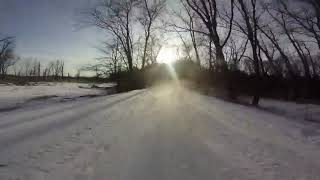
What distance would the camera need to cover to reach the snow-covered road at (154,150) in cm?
622

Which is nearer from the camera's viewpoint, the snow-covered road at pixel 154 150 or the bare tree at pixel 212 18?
the snow-covered road at pixel 154 150

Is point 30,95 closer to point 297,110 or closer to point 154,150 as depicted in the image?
point 297,110

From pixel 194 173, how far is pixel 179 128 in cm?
420

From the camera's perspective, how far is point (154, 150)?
304 inches

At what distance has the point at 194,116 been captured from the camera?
13102 mm

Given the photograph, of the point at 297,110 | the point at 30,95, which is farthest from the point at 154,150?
the point at 297,110

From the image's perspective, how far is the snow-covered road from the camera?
20.4 feet

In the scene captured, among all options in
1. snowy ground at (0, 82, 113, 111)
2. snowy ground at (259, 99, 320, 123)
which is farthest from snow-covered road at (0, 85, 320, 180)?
snowy ground at (259, 99, 320, 123)

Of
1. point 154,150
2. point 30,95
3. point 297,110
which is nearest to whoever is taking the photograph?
point 154,150

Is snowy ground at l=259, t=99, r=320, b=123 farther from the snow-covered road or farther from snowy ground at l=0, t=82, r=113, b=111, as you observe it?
the snow-covered road

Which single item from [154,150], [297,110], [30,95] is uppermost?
[154,150]

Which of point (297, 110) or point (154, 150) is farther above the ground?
point (154, 150)

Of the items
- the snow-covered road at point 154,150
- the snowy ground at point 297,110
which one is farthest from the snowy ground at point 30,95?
the snowy ground at point 297,110

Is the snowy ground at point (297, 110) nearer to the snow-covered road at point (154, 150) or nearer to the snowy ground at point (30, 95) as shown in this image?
the snowy ground at point (30, 95)
